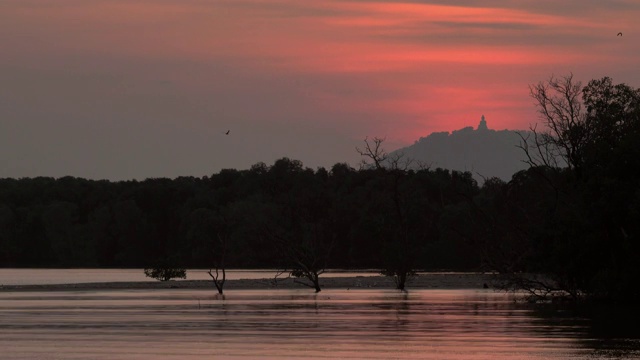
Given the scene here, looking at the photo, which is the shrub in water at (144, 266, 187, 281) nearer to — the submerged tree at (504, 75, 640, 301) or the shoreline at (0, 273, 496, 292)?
the shoreline at (0, 273, 496, 292)

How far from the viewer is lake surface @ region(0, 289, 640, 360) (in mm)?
36250

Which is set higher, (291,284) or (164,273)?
(164,273)

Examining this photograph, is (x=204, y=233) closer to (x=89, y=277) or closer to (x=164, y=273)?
(x=89, y=277)

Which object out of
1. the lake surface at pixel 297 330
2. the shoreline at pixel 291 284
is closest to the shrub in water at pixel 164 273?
the shoreline at pixel 291 284

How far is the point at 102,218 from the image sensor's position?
18100 centimetres

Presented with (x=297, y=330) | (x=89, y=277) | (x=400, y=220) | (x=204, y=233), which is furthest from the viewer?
(x=204, y=233)

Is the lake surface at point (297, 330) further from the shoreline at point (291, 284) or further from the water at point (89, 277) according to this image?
the water at point (89, 277)

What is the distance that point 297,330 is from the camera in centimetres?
4531

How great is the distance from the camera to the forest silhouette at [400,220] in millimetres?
63250

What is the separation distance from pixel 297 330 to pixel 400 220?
48064 millimetres

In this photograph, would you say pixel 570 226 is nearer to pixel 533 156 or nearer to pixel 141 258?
pixel 533 156

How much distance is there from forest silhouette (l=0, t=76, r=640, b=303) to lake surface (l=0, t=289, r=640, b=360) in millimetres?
5390

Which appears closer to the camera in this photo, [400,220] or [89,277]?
[400,220]

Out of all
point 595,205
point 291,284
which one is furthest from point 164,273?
point 595,205
